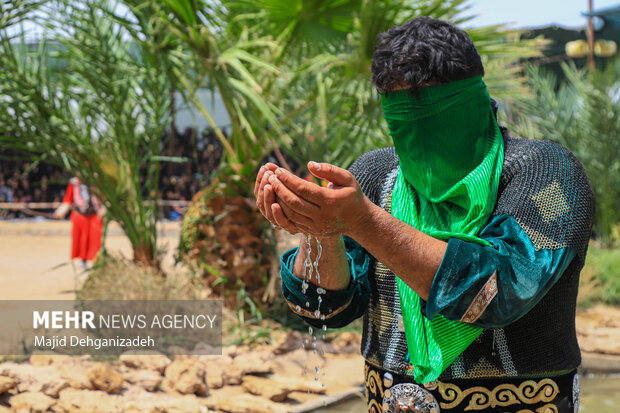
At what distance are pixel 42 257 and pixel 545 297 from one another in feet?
36.4

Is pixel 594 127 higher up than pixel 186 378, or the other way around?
pixel 594 127

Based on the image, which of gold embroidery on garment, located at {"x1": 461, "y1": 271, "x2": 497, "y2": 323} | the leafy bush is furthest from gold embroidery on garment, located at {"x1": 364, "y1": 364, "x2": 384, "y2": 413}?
the leafy bush

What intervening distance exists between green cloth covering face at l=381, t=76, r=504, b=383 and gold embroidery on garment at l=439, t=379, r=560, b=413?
0.10 meters

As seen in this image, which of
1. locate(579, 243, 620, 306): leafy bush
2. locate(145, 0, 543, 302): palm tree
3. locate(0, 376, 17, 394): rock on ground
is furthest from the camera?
locate(579, 243, 620, 306): leafy bush

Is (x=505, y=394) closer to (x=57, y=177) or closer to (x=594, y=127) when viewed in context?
(x=594, y=127)

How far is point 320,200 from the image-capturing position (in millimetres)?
1039

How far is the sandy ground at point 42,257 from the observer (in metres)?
7.30

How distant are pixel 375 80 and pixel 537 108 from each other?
9220 millimetres

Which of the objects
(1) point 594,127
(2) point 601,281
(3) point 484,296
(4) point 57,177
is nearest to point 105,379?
(3) point 484,296

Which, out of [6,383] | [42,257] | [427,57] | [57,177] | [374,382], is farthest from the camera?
[57,177]

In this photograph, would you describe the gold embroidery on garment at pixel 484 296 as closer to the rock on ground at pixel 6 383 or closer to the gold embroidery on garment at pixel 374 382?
the gold embroidery on garment at pixel 374 382

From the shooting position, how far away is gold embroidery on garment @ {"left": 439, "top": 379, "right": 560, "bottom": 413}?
1379 mm

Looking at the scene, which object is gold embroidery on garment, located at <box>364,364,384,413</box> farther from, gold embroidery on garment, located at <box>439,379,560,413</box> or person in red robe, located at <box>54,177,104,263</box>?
person in red robe, located at <box>54,177,104,263</box>

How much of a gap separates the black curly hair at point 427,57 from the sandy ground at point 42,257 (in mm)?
4645
